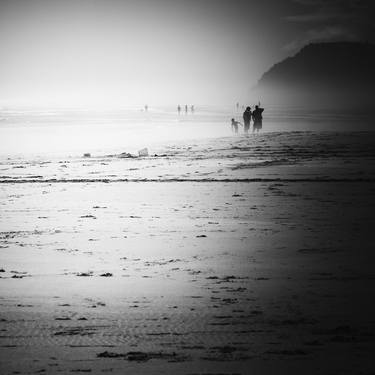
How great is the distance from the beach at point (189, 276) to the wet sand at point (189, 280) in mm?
20

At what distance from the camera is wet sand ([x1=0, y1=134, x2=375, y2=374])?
14.1 ft

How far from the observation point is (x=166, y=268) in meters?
6.82

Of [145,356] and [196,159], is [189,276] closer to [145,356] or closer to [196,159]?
[145,356]

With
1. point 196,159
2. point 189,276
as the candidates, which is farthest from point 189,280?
point 196,159

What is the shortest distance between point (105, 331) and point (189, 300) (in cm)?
114

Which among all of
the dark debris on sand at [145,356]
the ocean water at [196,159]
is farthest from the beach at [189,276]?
the ocean water at [196,159]

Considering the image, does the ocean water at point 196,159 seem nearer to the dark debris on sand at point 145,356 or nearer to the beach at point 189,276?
the beach at point 189,276

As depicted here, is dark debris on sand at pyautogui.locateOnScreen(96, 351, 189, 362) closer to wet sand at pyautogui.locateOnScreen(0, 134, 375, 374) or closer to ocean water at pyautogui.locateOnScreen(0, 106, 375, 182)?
wet sand at pyautogui.locateOnScreen(0, 134, 375, 374)

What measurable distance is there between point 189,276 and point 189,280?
0.17m

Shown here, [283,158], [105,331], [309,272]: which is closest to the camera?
[105,331]

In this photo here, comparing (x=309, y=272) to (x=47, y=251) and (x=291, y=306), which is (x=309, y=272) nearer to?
(x=291, y=306)

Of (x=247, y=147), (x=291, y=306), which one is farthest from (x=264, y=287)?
(x=247, y=147)

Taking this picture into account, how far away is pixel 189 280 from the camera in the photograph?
629 centimetres

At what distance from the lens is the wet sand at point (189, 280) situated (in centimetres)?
431
